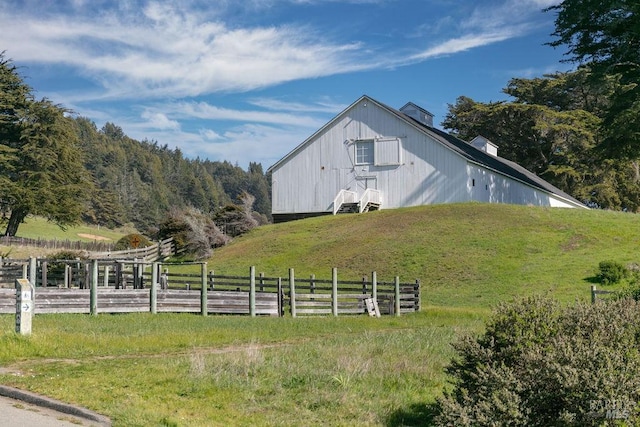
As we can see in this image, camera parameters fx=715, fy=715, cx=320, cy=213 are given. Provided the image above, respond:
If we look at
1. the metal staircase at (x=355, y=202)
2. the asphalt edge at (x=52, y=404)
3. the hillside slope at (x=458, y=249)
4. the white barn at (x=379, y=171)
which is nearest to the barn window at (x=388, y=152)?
A: the white barn at (x=379, y=171)

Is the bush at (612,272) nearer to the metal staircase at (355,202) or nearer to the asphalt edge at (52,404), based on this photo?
the metal staircase at (355,202)

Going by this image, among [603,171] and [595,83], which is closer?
[595,83]

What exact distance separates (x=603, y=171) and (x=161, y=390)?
70.1 metres

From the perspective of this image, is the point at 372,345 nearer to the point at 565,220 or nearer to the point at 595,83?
the point at 595,83

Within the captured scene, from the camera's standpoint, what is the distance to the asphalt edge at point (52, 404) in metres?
9.18

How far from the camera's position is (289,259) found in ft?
149

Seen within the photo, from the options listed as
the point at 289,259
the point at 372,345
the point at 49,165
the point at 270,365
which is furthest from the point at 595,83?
the point at 49,165

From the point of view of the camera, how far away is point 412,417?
989 centimetres

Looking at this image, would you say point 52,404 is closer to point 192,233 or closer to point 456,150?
point 192,233

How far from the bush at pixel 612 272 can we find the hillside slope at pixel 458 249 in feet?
2.56

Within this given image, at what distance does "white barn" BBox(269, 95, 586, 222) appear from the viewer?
54.7 meters

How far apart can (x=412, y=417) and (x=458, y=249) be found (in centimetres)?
3395

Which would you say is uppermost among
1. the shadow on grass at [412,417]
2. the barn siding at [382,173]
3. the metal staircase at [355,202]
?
the barn siding at [382,173]

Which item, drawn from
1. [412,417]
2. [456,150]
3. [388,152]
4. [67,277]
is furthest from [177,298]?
[456,150]
